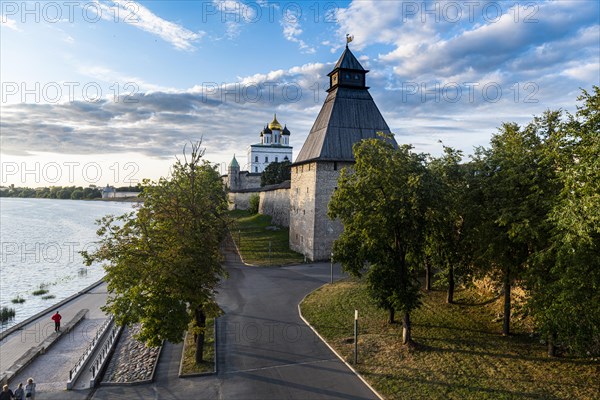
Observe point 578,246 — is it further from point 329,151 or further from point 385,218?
point 329,151

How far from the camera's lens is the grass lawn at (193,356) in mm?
13547

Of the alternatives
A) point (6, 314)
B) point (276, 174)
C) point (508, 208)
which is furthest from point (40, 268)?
point (276, 174)

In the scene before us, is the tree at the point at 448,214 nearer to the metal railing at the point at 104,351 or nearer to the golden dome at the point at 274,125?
the metal railing at the point at 104,351

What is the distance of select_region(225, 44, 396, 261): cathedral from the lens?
103 ft

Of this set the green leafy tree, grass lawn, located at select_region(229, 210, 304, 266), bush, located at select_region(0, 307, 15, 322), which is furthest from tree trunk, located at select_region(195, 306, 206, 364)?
bush, located at select_region(0, 307, 15, 322)

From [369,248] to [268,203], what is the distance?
44.7 m

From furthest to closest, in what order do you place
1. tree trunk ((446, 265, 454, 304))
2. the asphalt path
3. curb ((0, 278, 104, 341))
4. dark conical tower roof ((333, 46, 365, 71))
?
dark conical tower roof ((333, 46, 365, 71)), curb ((0, 278, 104, 341)), tree trunk ((446, 265, 454, 304)), the asphalt path

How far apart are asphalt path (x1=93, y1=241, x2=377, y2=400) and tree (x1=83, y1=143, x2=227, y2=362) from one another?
1.45 meters

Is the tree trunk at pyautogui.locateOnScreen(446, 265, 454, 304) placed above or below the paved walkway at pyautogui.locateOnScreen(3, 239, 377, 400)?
above

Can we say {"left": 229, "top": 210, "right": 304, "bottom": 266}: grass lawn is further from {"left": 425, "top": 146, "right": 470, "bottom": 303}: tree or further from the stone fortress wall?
{"left": 425, "top": 146, "right": 470, "bottom": 303}: tree

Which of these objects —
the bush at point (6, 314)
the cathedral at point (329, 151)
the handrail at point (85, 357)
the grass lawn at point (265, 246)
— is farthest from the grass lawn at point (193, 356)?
the bush at point (6, 314)

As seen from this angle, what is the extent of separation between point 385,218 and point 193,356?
29.3 feet

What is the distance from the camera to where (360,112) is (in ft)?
110

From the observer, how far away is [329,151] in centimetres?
3131
